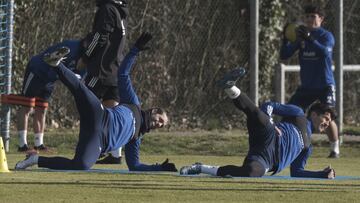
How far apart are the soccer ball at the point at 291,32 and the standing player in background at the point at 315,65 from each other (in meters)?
0.08

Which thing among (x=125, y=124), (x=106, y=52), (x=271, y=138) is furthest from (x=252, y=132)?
(x=106, y=52)

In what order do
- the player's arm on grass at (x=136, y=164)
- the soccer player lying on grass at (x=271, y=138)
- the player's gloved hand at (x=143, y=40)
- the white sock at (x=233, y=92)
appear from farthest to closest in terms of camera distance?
the player's arm on grass at (x=136, y=164) → the player's gloved hand at (x=143, y=40) → the soccer player lying on grass at (x=271, y=138) → the white sock at (x=233, y=92)

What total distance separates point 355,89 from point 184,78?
309 centimetres

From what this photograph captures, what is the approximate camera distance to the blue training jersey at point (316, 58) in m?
15.8

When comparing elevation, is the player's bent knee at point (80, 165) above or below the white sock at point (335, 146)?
above

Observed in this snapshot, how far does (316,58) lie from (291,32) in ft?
1.67

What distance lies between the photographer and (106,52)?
14.2 m

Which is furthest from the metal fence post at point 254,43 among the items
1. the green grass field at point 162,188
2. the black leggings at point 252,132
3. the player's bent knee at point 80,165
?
the player's bent knee at point 80,165

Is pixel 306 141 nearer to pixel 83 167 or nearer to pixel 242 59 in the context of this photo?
pixel 83 167

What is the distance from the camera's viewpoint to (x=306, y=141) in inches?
465

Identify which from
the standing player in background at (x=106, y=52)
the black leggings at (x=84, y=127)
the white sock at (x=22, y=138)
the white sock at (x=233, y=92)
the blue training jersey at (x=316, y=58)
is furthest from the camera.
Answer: the blue training jersey at (x=316, y=58)

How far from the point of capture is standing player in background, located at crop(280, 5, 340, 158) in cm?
1572

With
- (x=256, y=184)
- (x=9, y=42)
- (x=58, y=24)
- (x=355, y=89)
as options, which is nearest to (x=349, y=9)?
(x=355, y=89)

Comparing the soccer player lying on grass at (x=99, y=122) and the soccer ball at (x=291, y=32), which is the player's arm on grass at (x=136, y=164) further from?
the soccer ball at (x=291, y=32)
